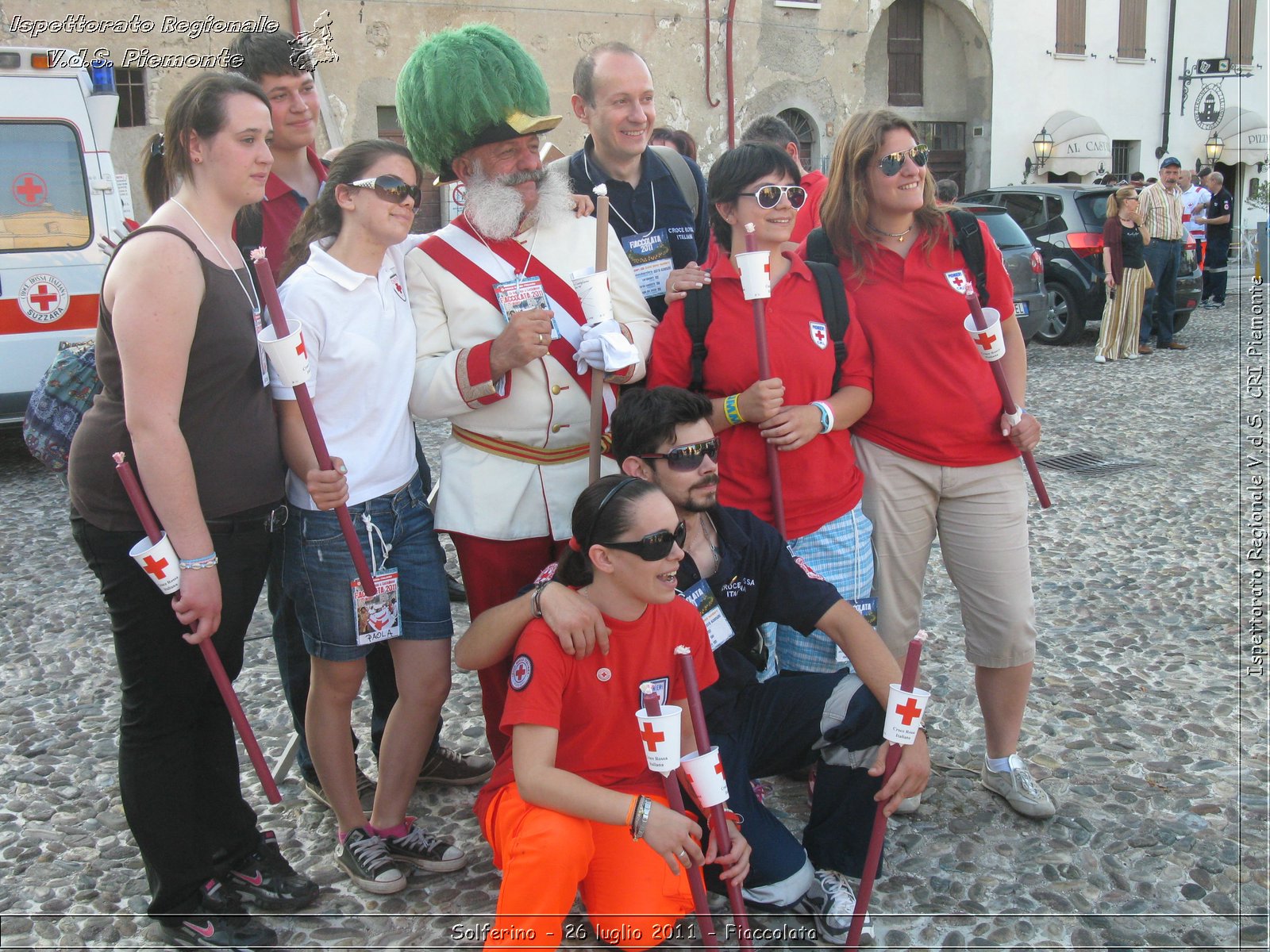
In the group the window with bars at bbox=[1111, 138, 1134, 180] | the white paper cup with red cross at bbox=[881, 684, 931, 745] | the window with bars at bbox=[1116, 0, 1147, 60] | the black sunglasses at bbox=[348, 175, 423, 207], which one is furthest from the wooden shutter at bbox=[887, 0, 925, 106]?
the white paper cup with red cross at bbox=[881, 684, 931, 745]

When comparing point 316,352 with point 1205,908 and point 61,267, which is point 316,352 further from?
point 61,267

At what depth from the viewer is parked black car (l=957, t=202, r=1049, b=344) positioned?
11141 millimetres

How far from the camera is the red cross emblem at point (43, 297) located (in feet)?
25.3

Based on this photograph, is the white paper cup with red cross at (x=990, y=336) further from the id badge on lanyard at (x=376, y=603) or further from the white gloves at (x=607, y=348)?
the id badge on lanyard at (x=376, y=603)

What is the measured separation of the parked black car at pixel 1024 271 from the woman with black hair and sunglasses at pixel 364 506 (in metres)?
9.28

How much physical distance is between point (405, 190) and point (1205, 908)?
8.82 feet

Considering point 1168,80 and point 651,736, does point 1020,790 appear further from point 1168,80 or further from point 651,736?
point 1168,80

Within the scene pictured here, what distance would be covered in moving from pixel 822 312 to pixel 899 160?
1.50 ft

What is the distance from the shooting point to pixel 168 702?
2.59 m

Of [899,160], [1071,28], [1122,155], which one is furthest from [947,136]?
[899,160]

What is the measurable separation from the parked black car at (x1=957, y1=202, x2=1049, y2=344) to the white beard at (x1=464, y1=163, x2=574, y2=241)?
887 cm

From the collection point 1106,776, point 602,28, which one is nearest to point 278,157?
point 1106,776

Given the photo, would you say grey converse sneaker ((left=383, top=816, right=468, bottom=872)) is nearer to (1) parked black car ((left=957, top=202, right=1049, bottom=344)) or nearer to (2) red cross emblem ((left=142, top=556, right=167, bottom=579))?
(2) red cross emblem ((left=142, top=556, right=167, bottom=579))

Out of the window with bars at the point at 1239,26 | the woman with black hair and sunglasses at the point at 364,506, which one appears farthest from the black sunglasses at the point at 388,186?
the window with bars at the point at 1239,26
